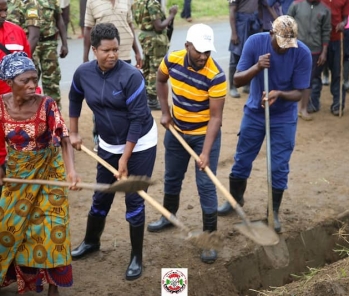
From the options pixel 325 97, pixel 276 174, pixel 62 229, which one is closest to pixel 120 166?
pixel 62 229

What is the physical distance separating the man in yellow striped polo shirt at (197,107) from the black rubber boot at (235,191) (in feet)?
2.30

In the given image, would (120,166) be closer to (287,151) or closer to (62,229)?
(62,229)

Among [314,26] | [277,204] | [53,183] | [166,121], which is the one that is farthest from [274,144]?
[314,26]

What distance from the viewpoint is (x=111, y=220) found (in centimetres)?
662

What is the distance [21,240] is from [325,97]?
7.08m

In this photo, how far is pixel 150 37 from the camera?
9.48m

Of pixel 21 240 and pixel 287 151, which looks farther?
pixel 287 151

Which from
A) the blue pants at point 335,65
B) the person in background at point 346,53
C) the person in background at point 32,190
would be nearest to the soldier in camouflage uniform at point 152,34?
the blue pants at point 335,65

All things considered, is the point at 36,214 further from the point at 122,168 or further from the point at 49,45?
the point at 49,45

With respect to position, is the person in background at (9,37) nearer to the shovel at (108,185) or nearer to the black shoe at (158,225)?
the shovel at (108,185)

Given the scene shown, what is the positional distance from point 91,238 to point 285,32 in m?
2.36

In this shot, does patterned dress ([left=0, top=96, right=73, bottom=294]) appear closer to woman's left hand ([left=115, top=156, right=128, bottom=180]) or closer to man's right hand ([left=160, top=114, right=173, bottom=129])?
woman's left hand ([left=115, top=156, right=128, bottom=180])

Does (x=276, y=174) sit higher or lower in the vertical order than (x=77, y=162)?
higher

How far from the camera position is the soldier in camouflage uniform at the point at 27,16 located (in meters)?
7.51
